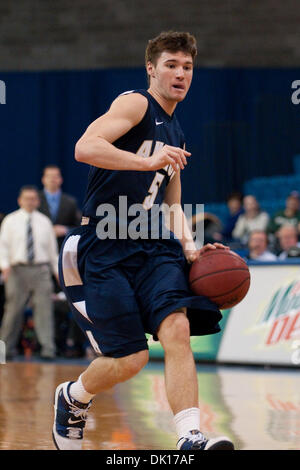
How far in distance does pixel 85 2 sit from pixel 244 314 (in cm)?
1086

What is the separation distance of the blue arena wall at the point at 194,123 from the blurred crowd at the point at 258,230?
1.77 meters

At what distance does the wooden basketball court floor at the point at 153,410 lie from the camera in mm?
5477

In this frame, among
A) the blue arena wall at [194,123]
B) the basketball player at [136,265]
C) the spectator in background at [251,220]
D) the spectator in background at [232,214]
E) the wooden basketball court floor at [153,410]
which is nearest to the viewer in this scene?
the basketball player at [136,265]

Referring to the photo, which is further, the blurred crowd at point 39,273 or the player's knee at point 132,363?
the blurred crowd at point 39,273

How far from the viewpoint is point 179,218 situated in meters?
4.91

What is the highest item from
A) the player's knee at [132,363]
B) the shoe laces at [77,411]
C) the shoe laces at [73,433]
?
the player's knee at [132,363]

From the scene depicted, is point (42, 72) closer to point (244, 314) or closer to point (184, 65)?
point (244, 314)

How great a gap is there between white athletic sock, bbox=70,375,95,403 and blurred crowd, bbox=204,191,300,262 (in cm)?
611

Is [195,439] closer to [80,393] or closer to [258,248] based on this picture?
[80,393]

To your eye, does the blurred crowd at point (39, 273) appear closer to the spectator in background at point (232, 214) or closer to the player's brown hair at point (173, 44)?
the spectator in background at point (232, 214)

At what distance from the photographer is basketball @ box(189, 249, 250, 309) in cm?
445

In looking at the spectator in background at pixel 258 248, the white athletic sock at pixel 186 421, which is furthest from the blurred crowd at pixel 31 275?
the white athletic sock at pixel 186 421

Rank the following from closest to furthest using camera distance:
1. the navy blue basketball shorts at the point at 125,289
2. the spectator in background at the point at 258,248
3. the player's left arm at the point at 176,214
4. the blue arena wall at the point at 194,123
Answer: the navy blue basketball shorts at the point at 125,289 < the player's left arm at the point at 176,214 < the spectator in background at the point at 258,248 < the blue arena wall at the point at 194,123

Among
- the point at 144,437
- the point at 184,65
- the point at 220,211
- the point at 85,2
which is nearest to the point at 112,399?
the point at 144,437
